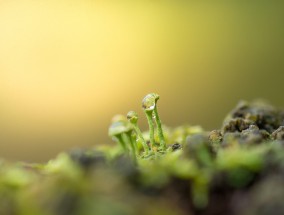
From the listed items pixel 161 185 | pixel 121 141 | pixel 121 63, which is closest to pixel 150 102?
pixel 121 141

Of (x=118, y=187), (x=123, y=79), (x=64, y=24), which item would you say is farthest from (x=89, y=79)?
(x=118, y=187)

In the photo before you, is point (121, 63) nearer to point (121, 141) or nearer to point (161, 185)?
point (121, 141)

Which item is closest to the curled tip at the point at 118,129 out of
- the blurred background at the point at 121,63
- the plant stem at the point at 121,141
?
the plant stem at the point at 121,141

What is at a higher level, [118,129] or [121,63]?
[121,63]

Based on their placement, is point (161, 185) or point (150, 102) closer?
point (161, 185)

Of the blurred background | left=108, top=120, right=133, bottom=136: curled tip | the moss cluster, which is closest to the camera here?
the moss cluster

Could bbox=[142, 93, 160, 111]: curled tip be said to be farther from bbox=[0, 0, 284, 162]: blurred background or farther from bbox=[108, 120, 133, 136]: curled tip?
bbox=[0, 0, 284, 162]: blurred background

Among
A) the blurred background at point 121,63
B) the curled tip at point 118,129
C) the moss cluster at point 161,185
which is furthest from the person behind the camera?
the blurred background at point 121,63

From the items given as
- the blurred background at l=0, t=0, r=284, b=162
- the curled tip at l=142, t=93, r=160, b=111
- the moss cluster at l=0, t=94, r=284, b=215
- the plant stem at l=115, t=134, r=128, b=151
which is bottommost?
the moss cluster at l=0, t=94, r=284, b=215

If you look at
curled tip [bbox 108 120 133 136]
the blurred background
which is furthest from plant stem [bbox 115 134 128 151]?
the blurred background

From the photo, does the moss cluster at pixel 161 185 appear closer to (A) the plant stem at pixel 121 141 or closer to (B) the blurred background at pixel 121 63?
(A) the plant stem at pixel 121 141
